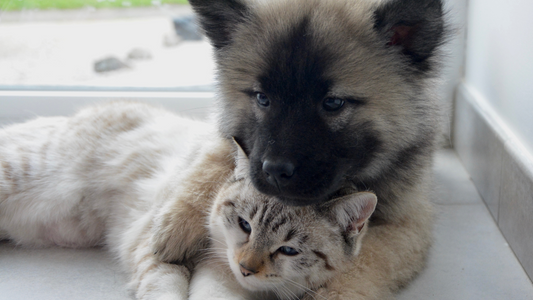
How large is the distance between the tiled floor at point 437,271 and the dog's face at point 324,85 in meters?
0.46

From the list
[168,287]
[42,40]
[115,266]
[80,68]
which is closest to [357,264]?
[168,287]

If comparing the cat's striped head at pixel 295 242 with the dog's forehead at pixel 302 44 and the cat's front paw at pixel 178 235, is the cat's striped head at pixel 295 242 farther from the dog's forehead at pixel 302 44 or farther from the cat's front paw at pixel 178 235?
the dog's forehead at pixel 302 44

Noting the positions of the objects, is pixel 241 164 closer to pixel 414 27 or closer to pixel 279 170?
pixel 279 170

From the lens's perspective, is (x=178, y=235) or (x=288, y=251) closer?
(x=288, y=251)

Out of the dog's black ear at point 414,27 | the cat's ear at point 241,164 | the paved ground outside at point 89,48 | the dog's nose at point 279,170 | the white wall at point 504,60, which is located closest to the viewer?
the dog's nose at point 279,170

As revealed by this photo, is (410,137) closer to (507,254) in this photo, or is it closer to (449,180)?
(507,254)

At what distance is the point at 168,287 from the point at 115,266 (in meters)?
0.42

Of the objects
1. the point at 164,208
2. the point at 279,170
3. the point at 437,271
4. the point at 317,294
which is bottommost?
Answer: the point at 437,271

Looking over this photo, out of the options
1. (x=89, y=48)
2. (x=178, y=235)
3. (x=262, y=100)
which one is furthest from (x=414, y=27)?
(x=89, y=48)

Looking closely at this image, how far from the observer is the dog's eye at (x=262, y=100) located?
1580 mm

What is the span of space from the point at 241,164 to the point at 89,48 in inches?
77.0

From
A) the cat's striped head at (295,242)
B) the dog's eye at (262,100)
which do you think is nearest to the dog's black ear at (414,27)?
the dog's eye at (262,100)

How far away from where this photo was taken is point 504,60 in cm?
210

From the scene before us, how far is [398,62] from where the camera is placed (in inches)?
63.1
